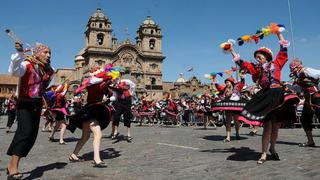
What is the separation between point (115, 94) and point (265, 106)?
325cm

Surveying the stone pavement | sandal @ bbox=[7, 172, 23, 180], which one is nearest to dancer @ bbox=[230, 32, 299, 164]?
the stone pavement

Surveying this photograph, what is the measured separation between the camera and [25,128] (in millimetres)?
5555

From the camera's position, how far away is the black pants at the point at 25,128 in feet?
18.0

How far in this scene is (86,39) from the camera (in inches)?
3580

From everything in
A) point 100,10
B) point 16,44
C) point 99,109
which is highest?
point 100,10

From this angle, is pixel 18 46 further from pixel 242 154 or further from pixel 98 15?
pixel 98 15

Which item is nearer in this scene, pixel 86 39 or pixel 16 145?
pixel 16 145

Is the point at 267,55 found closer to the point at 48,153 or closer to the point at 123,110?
the point at 48,153

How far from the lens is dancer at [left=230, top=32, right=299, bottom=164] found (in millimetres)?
6422

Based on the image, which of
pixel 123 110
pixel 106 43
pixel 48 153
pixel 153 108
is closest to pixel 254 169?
pixel 48 153

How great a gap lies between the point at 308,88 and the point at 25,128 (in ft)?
22.6

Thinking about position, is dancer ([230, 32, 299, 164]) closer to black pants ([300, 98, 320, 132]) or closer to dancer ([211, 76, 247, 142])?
black pants ([300, 98, 320, 132])

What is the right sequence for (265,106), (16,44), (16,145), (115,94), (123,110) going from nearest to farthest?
(16,44)
(16,145)
(265,106)
(115,94)
(123,110)

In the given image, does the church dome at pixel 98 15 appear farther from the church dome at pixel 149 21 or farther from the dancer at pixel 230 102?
the dancer at pixel 230 102
